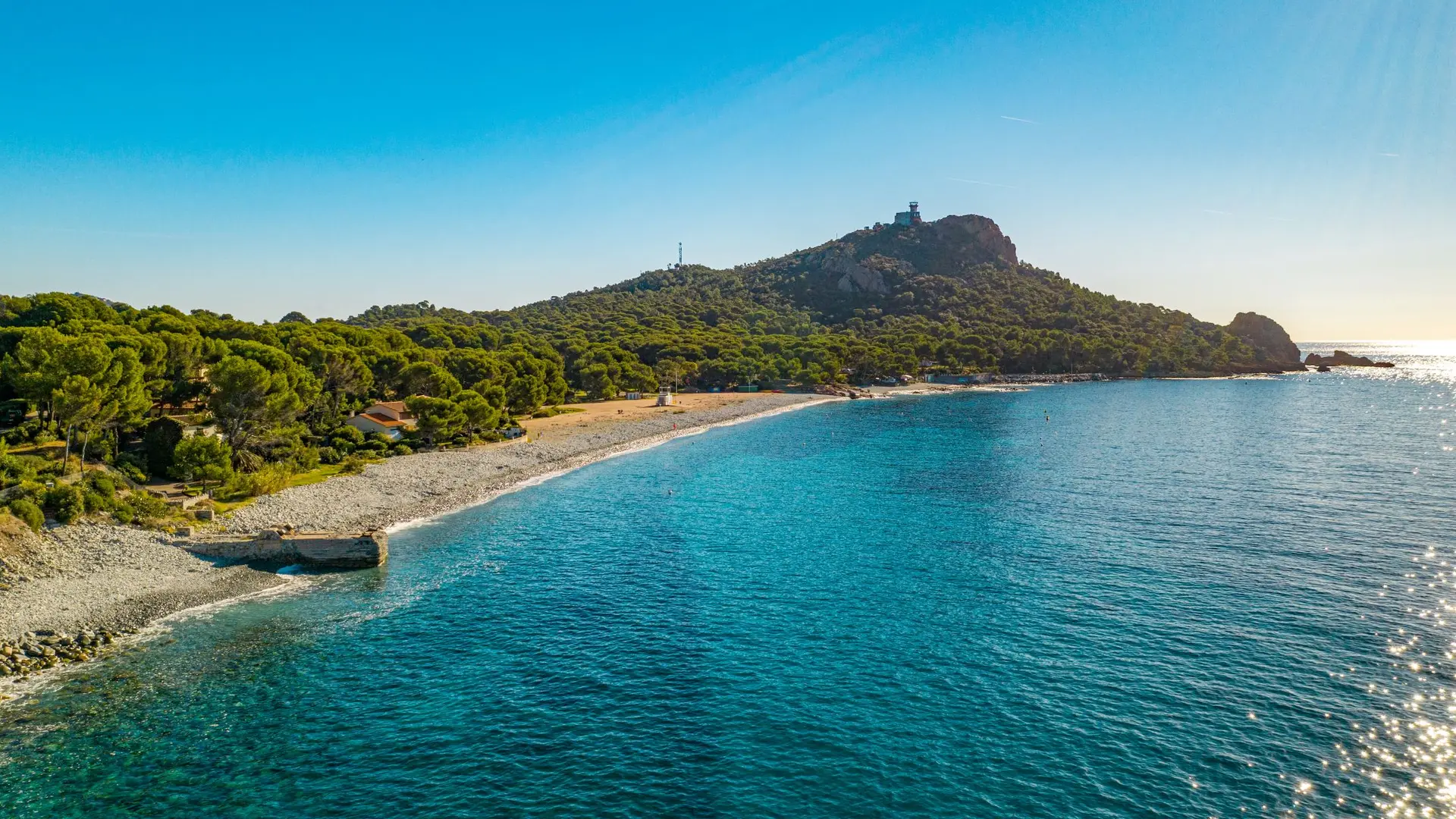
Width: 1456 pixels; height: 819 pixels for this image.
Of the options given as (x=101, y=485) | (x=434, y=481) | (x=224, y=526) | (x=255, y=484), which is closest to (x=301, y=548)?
(x=224, y=526)

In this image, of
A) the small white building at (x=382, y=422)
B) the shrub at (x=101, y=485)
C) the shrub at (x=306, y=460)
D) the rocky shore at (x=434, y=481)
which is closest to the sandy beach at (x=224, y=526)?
the rocky shore at (x=434, y=481)

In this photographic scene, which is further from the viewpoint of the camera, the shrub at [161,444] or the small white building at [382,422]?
the small white building at [382,422]

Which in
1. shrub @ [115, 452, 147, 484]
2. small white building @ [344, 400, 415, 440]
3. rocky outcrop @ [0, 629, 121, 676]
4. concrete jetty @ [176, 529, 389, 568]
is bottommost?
rocky outcrop @ [0, 629, 121, 676]

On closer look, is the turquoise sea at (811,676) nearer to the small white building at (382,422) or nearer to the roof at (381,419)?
the small white building at (382,422)

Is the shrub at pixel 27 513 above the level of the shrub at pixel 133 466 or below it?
below

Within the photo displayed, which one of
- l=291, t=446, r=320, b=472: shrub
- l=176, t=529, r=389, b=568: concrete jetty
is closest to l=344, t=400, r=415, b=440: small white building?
l=291, t=446, r=320, b=472: shrub

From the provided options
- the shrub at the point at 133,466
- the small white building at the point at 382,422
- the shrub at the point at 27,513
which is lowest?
the shrub at the point at 27,513

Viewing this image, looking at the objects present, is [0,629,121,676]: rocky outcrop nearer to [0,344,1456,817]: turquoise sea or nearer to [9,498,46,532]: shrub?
[0,344,1456,817]: turquoise sea
